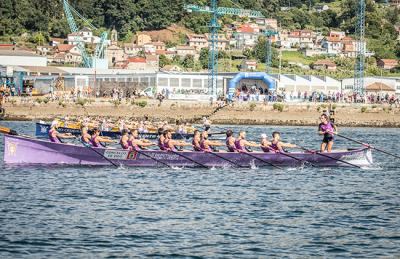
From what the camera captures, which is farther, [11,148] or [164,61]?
[164,61]

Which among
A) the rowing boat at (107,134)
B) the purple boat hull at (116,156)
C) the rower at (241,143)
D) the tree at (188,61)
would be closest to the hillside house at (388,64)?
the tree at (188,61)

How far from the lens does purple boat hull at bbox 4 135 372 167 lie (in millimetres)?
41812

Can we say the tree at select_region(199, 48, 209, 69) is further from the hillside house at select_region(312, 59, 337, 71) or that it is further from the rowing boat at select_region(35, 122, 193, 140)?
the rowing boat at select_region(35, 122, 193, 140)

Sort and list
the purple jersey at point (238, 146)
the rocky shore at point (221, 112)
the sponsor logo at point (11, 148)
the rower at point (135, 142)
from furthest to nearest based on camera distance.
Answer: the rocky shore at point (221, 112), the purple jersey at point (238, 146), the rower at point (135, 142), the sponsor logo at point (11, 148)

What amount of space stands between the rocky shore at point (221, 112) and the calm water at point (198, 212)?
1867 inches

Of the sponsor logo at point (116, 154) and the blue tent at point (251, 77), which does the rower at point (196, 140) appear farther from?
the blue tent at point (251, 77)

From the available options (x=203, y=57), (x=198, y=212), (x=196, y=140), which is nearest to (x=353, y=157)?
(x=196, y=140)

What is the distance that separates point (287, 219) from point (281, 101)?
230 ft

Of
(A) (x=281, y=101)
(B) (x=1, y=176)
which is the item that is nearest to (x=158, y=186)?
(B) (x=1, y=176)

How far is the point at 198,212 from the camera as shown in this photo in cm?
3080

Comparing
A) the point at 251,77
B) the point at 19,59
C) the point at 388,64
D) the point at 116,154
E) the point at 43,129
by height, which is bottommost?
the point at 43,129

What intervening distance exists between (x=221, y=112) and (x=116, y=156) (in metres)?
49.6

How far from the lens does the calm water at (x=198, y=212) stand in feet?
82.6

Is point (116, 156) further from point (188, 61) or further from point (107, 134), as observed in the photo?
point (188, 61)
